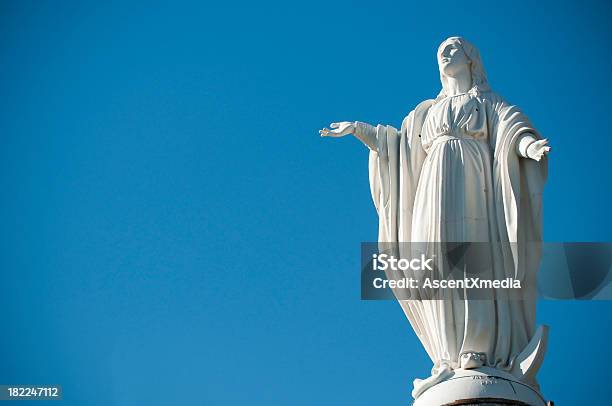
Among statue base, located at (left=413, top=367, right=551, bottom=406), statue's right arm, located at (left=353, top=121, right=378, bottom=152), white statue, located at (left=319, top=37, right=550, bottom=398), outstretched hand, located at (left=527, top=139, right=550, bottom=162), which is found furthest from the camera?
statue's right arm, located at (left=353, top=121, right=378, bottom=152)

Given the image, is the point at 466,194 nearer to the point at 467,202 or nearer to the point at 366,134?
the point at 467,202

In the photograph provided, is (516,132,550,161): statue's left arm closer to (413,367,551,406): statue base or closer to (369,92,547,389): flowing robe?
(369,92,547,389): flowing robe

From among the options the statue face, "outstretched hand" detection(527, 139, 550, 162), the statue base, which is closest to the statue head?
the statue face

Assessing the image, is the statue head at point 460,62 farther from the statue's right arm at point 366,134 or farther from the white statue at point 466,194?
the statue's right arm at point 366,134

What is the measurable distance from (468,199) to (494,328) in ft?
5.41

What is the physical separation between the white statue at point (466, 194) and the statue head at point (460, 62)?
13 mm

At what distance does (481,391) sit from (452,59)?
4770mm

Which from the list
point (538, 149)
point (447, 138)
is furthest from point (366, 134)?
point (538, 149)

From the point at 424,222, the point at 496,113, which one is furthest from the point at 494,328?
the point at 496,113

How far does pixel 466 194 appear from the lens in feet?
49.5

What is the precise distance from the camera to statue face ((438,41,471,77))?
1619cm

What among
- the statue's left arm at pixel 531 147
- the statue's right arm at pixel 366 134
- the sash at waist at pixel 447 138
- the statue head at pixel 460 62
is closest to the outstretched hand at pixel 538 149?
the statue's left arm at pixel 531 147

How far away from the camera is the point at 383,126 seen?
1636 centimetres

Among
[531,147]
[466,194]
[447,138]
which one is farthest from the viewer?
[447,138]
